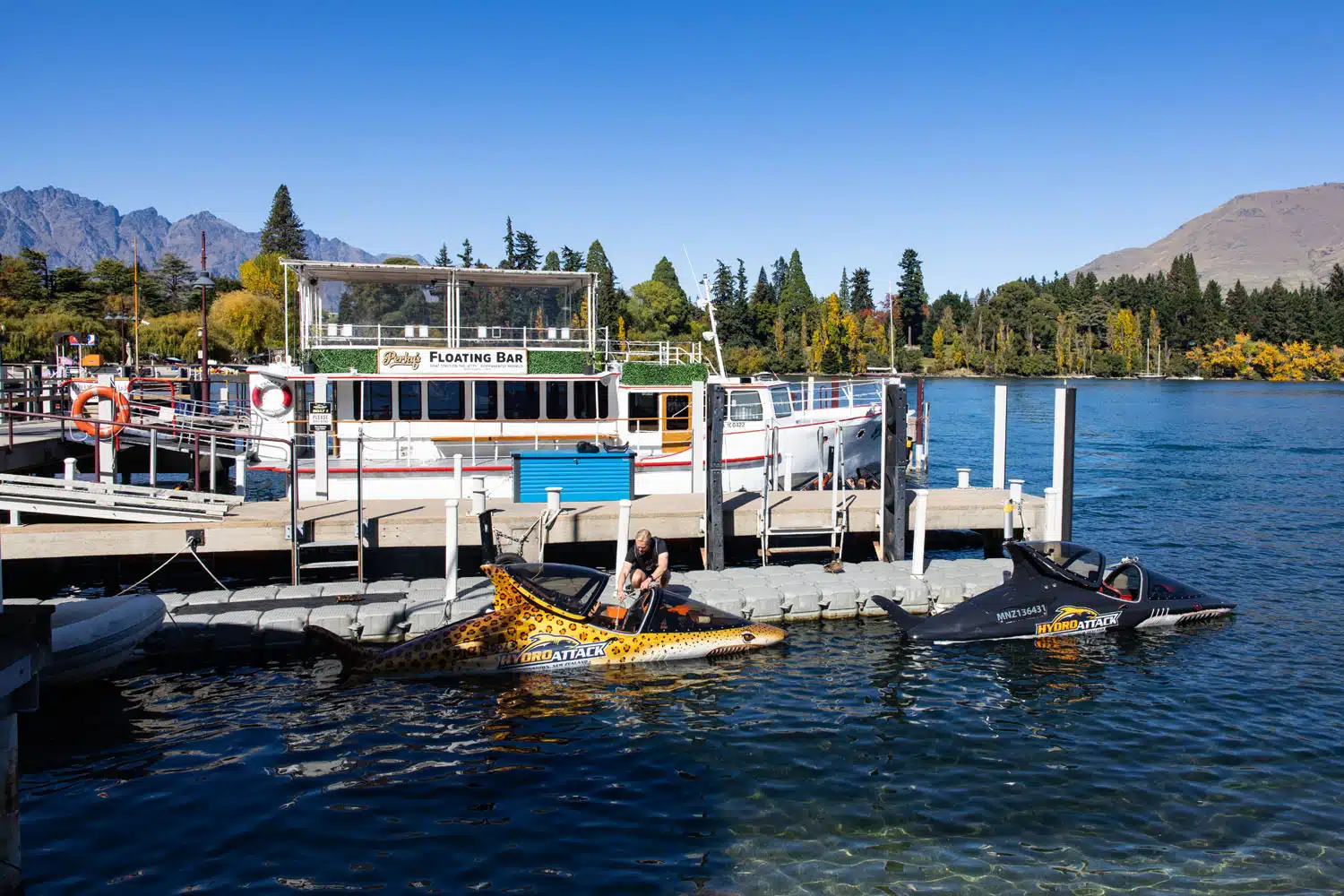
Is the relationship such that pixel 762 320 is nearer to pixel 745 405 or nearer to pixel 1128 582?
pixel 745 405

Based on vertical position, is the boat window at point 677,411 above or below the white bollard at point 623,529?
above

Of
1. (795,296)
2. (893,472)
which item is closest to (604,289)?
(795,296)

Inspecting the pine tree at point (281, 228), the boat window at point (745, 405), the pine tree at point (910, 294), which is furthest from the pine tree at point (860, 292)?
the boat window at point (745, 405)

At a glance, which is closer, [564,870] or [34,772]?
[564,870]

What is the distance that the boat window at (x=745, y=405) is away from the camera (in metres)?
26.8

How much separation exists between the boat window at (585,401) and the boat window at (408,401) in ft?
13.5

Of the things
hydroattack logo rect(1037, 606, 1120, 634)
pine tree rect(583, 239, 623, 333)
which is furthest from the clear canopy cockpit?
pine tree rect(583, 239, 623, 333)

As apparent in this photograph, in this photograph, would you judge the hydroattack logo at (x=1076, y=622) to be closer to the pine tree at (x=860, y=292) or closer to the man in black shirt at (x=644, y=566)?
the man in black shirt at (x=644, y=566)

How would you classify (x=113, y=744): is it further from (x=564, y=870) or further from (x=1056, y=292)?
(x=1056, y=292)

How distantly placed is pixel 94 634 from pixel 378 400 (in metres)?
12.0

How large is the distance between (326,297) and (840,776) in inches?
763

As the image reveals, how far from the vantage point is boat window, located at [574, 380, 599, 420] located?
2555 centimetres

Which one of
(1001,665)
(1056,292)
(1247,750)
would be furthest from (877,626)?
(1056,292)

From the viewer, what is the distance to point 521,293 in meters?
25.6
